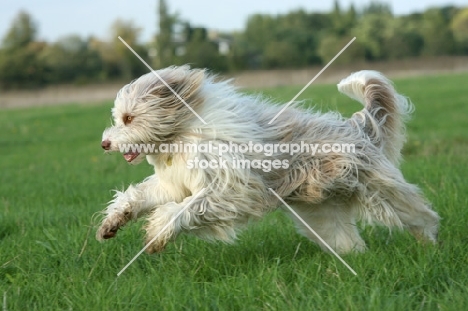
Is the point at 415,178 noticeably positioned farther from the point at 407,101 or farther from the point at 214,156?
the point at 214,156

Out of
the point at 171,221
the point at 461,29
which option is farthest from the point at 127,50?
the point at 171,221

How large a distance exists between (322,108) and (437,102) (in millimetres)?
15680

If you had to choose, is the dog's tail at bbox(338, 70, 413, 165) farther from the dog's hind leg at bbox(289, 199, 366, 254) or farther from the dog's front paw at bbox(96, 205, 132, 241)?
the dog's front paw at bbox(96, 205, 132, 241)

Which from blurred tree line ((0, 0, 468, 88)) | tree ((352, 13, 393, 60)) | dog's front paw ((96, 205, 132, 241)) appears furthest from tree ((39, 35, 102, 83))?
dog's front paw ((96, 205, 132, 241))

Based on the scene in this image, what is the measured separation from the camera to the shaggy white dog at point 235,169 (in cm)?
440

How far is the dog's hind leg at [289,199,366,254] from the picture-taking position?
4.91 m

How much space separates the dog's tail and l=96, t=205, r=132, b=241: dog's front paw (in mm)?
1657

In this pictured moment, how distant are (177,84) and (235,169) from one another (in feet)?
2.22

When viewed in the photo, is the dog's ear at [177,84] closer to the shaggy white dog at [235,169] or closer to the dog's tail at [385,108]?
the shaggy white dog at [235,169]

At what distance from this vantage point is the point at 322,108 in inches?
206

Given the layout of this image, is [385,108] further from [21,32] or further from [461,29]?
[461,29]

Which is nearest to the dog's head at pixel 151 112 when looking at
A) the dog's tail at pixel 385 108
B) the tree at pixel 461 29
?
the dog's tail at pixel 385 108

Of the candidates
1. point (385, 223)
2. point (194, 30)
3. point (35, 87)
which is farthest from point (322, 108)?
point (35, 87)

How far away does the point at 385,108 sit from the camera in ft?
16.8
